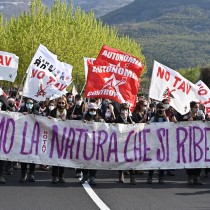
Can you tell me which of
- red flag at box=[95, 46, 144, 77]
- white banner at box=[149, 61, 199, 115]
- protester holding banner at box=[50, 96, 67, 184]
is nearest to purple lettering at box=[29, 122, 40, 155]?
protester holding banner at box=[50, 96, 67, 184]

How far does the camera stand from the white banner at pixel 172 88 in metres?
14.3

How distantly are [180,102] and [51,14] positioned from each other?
40.8 meters

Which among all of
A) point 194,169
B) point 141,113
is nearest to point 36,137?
point 141,113

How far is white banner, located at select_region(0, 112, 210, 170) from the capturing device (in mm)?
13633

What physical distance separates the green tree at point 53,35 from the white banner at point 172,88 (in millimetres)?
35950

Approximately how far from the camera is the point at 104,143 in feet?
45.2

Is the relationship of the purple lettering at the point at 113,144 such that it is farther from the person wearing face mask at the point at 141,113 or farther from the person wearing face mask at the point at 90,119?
the person wearing face mask at the point at 141,113

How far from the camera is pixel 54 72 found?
675 inches

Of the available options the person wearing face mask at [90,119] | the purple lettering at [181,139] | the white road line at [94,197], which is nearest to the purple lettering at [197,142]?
the purple lettering at [181,139]

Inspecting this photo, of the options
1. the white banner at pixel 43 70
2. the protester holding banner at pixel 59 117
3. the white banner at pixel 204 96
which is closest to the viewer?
the protester holding banner at pixel 59 117

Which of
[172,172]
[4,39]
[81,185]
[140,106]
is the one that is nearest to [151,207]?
[81,185]

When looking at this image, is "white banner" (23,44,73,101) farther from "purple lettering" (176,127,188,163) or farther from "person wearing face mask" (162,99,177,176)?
"purple lettering" (176,127,188,163)

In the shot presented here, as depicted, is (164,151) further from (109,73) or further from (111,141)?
(109,73)

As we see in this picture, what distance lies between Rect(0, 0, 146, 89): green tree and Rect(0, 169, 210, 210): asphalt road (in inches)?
1444
